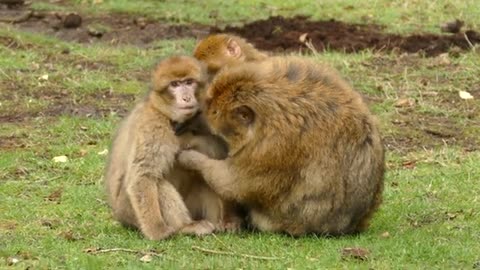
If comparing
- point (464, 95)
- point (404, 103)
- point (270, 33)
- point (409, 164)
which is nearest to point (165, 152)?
point (409, 164)

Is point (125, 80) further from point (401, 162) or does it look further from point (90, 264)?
point (90, 264)

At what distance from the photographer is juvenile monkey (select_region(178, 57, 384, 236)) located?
7.12m

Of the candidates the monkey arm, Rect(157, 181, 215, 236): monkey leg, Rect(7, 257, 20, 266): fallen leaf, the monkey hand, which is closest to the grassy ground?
Rect(7, 257, 20, 266): fallen leaf

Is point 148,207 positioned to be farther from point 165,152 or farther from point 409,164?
point 409,164

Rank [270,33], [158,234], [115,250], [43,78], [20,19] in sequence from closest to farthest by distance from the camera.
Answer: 1. [115,250]
2. [158,234]
3. [43,78]
4. [270,33]
5. [20,19]

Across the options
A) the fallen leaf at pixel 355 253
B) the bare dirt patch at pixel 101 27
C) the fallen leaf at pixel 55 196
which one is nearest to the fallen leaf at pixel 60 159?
the fallen leaf at pixel 55 196

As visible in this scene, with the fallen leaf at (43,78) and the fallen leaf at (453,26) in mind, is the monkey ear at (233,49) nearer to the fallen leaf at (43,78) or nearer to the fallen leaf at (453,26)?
the fallen leaf at (43,78)

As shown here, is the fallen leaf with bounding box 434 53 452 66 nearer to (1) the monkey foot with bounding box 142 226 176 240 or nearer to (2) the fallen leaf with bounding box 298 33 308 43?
(2) the fallen leaf with bounding box 298 33 308 43

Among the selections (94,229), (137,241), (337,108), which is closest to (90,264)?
(137,241)

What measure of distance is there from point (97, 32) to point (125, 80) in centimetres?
378

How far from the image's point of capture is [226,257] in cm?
689

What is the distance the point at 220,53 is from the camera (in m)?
8.28

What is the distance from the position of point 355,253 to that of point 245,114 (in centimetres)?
107

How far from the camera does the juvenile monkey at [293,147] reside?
7125mm
